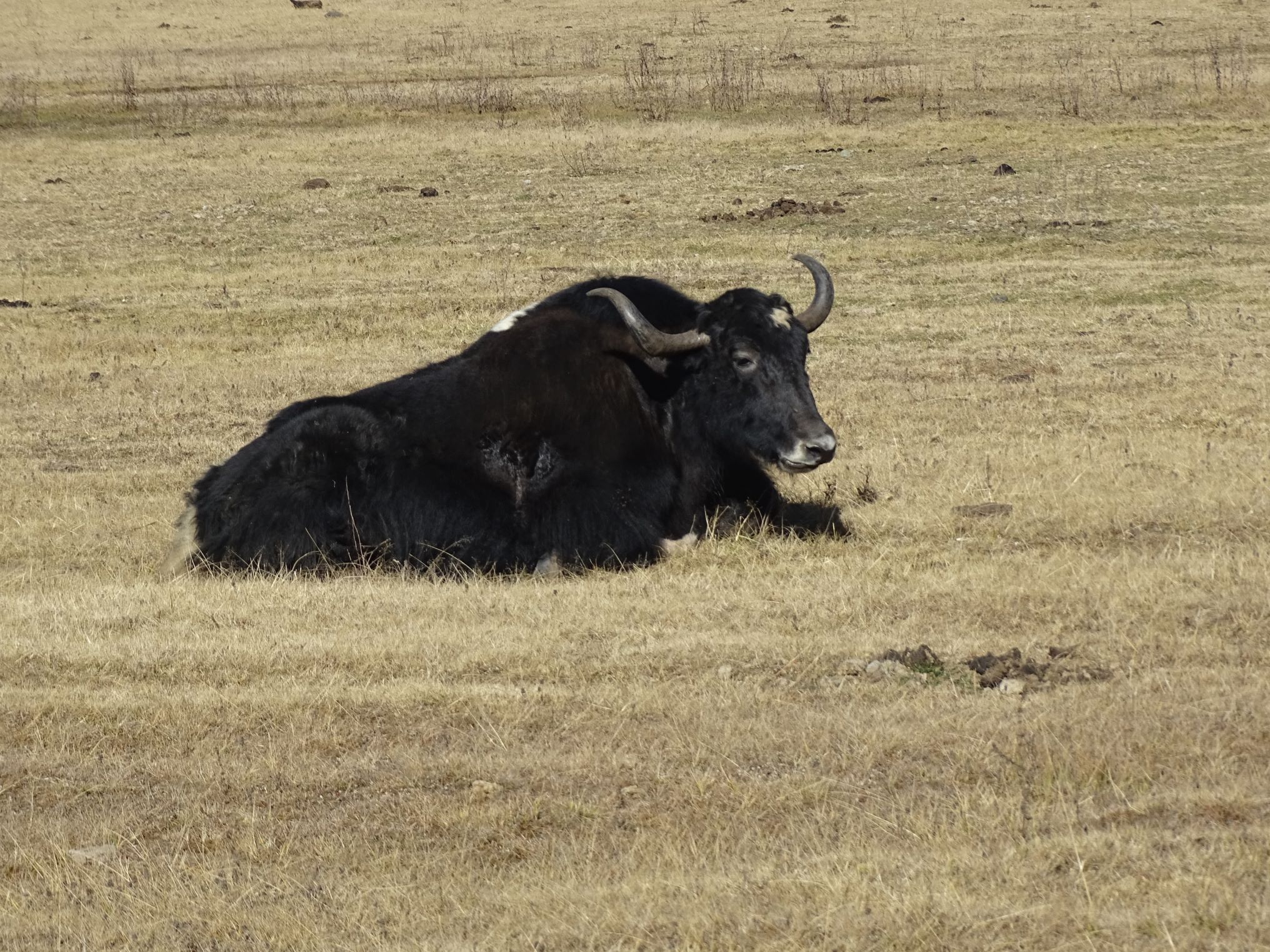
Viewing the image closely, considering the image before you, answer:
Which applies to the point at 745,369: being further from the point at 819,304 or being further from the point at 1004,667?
the point at 1004,667

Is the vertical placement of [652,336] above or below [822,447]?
above

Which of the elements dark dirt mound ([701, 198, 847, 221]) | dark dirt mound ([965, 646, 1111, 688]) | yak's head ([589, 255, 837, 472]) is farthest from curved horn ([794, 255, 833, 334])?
dark dirt mound ([701, 198, 847, 221])

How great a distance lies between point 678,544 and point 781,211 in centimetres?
1553

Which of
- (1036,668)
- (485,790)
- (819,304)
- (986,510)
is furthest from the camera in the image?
(819,304)

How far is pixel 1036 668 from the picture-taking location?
302 inches

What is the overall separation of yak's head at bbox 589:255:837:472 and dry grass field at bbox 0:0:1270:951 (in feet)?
2.25

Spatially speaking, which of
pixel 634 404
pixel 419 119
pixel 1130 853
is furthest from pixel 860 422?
pixel 419 119

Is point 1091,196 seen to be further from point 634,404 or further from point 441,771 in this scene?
point 441,771

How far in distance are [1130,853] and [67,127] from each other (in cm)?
3619

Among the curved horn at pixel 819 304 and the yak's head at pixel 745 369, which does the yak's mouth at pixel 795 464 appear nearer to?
the yak's head at pixel 745 369

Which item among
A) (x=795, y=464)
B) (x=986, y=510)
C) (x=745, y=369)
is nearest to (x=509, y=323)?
(x=745, y=369)

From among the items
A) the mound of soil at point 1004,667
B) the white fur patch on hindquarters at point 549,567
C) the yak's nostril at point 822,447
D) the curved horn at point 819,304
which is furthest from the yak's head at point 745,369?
the mound of soil at point 1004,667

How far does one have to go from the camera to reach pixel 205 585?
1020cm

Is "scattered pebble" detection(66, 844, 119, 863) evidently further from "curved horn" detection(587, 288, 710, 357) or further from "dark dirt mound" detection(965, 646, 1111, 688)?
"curved horn" detection(587, 288, 710, 357)
